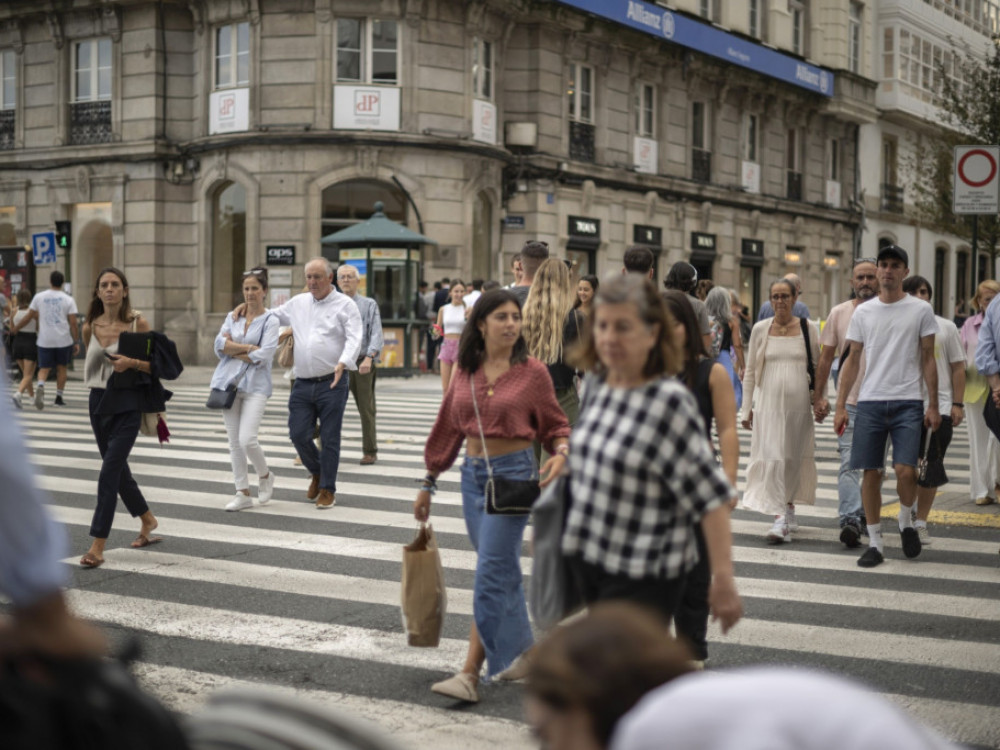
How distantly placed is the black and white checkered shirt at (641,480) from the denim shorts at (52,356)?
699 inches

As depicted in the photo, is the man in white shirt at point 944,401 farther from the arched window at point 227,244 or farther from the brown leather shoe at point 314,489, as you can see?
the arched window at point 227,244

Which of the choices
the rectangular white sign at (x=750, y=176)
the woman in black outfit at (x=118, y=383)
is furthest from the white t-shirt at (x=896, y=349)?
the rectangular white sign at (x=750, y=176)

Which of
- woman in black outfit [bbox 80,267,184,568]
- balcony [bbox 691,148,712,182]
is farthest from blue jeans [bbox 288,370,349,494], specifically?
balcony [bbox 691,148,712,182]

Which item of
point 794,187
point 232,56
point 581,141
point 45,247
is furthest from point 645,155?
point 45,247

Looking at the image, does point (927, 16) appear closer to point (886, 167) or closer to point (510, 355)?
point (886, 167)

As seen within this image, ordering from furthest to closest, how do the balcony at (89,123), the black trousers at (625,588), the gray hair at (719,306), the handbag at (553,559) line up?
the balcony at (89,123) → the gray hair at (719,306) → the handbag at (553,559) → the black trousers at (625,588)

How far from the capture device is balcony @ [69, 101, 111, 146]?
31328 millimetres

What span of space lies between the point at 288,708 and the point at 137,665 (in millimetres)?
3357

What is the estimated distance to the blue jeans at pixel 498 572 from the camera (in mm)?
5176

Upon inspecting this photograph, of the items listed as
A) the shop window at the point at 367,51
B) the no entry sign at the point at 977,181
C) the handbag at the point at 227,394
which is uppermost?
the shop window at the point at 367,51

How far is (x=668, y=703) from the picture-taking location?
181cm

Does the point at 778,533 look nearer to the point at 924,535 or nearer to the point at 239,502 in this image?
the point at 924,535

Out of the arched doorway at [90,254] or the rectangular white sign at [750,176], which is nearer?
the arched doorway at [90,254]

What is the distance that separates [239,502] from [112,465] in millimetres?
2133
